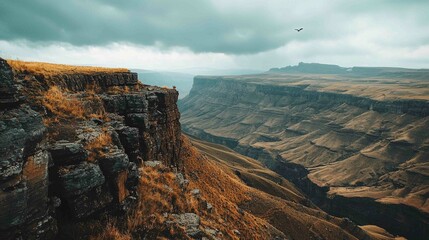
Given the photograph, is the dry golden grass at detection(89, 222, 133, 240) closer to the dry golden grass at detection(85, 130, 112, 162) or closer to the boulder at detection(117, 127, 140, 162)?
the dry golden grass at detection(85, 130, 112, 162)

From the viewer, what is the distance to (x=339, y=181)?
171m

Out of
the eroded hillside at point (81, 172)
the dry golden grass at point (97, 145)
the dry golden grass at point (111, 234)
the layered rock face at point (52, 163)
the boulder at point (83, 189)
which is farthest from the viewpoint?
the dry golden grass at point (97, 145)

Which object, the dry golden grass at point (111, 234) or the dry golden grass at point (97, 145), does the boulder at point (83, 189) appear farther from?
the dry golden grass at point (111, 234)

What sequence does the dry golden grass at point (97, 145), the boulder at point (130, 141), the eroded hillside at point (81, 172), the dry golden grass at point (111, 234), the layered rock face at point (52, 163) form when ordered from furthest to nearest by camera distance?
1. the boulder at point (130, 141)
2. the dry golden grass at point (97, 145)
3. the dry golden grass at point (111, 234)
4. the eroded hillside at point (81, 172)
5. the layered rock face at point (52, 163)

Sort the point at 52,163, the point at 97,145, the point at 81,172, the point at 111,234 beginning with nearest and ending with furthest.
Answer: the point at 52,163, the point at 81,172, the point at 111,234, the point at 97,145

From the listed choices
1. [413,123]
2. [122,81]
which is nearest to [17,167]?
[122,81]

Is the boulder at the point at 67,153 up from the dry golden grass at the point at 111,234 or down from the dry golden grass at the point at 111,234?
up

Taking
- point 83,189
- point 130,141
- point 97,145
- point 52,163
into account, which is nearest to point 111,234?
point 83,189

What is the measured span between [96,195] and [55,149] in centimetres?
281

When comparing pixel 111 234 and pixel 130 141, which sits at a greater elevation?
pixel 130 141

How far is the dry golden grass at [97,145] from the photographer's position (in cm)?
1598

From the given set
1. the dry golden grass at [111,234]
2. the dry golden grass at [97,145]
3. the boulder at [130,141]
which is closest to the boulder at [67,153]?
the dry golden grass at [97,145]

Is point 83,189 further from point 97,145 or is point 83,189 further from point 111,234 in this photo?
point 97,145

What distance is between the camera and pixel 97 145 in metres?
16.7
